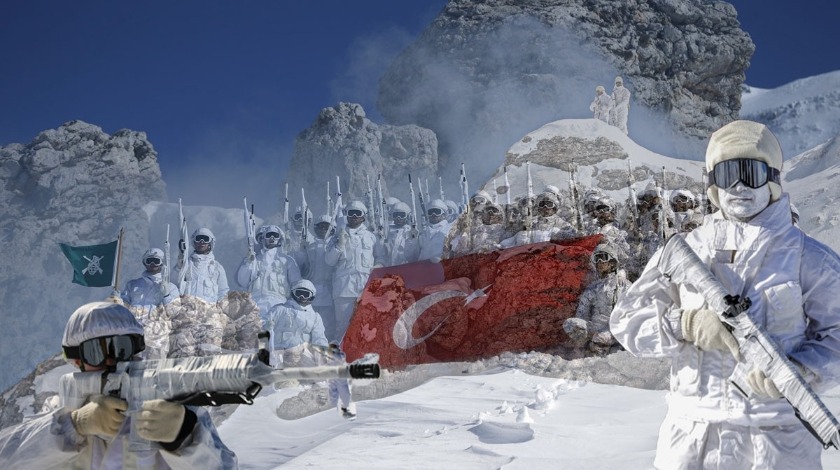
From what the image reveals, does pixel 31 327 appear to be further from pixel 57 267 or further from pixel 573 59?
pixel 573 59

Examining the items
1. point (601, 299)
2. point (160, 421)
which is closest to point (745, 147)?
point (160, 421)

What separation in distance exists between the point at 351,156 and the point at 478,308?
10.8m

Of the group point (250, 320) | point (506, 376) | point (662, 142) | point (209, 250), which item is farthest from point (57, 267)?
point (506, 376)

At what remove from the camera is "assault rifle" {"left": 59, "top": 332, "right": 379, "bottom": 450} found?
1868 mm

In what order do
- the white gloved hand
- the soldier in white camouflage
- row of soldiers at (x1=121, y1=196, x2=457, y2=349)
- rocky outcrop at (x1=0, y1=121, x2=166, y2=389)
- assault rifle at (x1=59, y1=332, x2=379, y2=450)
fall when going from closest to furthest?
assault rifle at (x1=59, y1=332, x2=379, y2=450), the white gloved hand, the soldier in white camouflage, row of soldiers at (x1=121, y1=196, x2=457, y2=349), rocky outcrop at (x1=0, y1=121, x2=166, y2=389)

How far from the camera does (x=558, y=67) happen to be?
2120cm

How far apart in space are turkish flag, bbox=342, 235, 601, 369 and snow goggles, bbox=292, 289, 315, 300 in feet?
1.74

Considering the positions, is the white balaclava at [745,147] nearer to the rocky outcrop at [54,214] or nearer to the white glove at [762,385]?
the white glove at [762,385]

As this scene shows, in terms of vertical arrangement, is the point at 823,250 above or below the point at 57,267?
below

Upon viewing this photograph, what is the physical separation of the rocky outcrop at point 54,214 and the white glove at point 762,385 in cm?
1799

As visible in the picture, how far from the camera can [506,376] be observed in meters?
7.69

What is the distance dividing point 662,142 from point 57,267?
14088 mm

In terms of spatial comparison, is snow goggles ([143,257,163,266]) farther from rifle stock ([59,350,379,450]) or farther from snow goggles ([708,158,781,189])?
snow goggles ([708,158,781,189])

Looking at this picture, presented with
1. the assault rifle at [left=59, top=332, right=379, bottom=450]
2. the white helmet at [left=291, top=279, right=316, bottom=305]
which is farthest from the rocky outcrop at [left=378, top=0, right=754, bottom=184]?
the assault rifle at [left=59, top=332, right=379, bottom=450]
